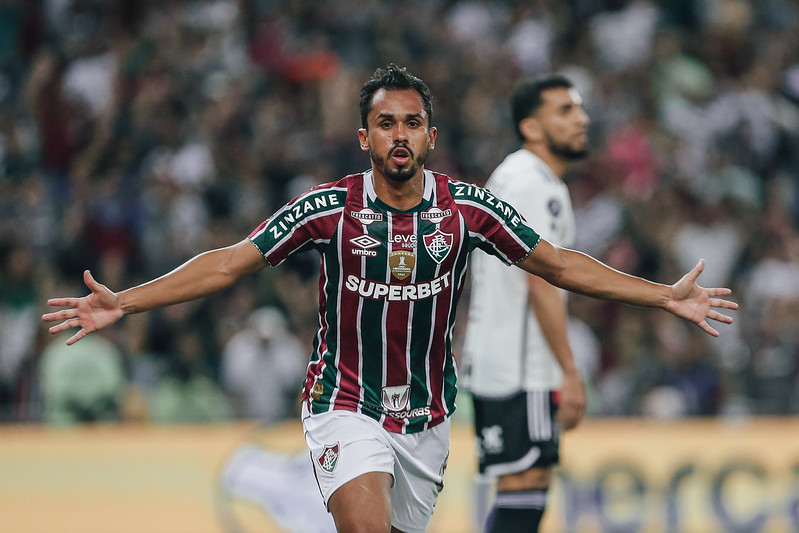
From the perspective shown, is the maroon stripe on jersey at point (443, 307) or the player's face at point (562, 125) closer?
the maroon stripe on jersey at point (443, 307)

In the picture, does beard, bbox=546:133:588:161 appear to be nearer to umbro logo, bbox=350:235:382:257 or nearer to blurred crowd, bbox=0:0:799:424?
umbro logo, bbox=350:235:382:257

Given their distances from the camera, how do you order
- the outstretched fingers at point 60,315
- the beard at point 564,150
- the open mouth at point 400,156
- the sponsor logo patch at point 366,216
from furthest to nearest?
the beard at point 564,150 < the sponsor logo patch at point 366,216 < the open mouth at point 400,156 < the outstretched fingers at point 60,315

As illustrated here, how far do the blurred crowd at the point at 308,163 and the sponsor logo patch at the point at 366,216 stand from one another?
15.5ft

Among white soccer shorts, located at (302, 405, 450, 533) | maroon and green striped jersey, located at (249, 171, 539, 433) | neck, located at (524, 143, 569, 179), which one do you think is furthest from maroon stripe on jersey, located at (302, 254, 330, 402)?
neck, located at (524, 143, 569, 179)

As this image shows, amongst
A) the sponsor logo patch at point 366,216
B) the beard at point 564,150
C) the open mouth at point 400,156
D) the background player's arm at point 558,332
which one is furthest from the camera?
the beard at point 564,150

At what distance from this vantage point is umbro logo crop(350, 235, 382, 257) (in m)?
4.74

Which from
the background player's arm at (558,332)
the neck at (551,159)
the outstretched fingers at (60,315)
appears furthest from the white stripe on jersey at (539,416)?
the outstretched fingers at (60,315)

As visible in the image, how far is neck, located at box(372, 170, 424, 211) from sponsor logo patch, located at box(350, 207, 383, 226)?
0.07 meters

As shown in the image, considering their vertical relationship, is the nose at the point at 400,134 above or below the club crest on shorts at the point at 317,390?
above

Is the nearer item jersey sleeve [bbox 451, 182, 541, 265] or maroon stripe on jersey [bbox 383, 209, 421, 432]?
maroon stripe on jersey [bbox 383, 209, 421, 432]

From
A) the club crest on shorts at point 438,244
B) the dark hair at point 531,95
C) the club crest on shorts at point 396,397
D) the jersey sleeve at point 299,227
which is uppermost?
the dark hair at point 531,95

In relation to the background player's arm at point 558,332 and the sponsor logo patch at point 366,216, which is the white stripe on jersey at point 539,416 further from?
the sponsor logo patch at point 366,216

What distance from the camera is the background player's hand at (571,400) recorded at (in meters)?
6.03

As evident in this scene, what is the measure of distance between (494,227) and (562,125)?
1786mm
